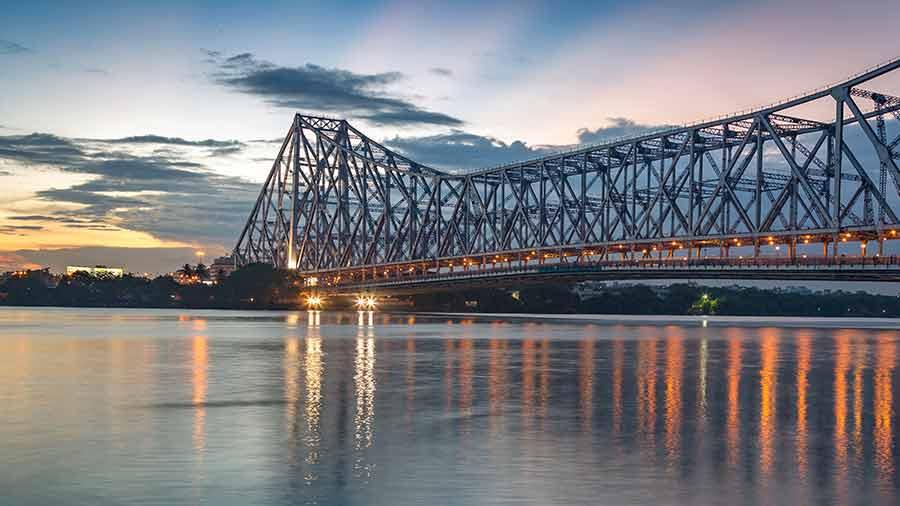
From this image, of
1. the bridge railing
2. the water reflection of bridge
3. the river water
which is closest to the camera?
the river water

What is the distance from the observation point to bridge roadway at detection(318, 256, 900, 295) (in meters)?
84.8

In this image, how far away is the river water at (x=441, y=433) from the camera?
13516mm

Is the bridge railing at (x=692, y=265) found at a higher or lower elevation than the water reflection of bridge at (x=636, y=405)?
higher

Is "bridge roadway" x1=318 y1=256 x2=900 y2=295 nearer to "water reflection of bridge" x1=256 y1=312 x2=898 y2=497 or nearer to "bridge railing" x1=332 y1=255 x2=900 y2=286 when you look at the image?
"bridge railing" x1=332 y1=255 x2=900 y2=286

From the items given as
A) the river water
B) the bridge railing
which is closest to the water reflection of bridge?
the river water

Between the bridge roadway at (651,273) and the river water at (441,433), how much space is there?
51.1 metres

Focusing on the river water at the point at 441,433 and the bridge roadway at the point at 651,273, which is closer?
the river water at the point at 441,433

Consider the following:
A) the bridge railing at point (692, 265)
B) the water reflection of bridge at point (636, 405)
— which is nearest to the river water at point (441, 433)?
the water reflection of bridge at point (636, 405)

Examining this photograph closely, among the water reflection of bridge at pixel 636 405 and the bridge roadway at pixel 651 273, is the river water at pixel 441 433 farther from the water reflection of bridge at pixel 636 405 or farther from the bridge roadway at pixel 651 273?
the bridge roadway at pixel 651 273

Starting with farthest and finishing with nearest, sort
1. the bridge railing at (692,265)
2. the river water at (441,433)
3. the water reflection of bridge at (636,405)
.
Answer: the bridge railing at (692,265), the water reflection of bridge at (636,405), the river water at (441,433)

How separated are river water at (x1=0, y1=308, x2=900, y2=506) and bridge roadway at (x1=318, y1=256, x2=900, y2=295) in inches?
2010

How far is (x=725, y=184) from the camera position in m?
105

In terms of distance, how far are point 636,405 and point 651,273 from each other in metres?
85.4

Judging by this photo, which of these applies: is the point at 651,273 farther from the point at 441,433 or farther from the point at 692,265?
the point at 441,433
